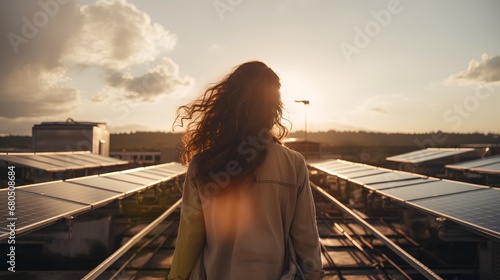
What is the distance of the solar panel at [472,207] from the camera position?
3.90 meters

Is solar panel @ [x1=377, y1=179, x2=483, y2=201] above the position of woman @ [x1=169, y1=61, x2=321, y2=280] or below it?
below

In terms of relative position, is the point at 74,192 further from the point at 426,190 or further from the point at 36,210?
the point at 426,190

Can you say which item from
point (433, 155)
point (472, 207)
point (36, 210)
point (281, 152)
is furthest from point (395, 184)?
point (433, 155)

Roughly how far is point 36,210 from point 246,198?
149 inches

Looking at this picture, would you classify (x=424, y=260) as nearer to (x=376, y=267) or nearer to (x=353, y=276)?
(x=376, y=267)

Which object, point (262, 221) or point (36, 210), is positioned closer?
point (262, 221)

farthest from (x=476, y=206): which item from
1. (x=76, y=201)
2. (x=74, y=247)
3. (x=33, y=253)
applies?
(x=33, y=253)

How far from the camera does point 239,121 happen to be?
210 cm

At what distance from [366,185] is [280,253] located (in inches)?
259

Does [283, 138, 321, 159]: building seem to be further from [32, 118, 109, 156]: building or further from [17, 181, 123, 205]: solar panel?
[17, 181, 123, 205]: solar panel

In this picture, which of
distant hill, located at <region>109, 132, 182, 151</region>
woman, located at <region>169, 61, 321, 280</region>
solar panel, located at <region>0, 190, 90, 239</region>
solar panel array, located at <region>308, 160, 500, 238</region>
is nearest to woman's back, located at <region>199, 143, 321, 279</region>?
woman, located at <region>169, 61, 321, 280</region>

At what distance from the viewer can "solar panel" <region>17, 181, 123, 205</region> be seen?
5.73 meters

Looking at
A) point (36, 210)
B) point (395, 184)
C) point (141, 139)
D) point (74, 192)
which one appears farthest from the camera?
point (141, 139)

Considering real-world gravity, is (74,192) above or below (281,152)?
below
